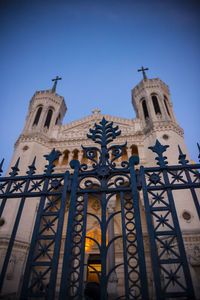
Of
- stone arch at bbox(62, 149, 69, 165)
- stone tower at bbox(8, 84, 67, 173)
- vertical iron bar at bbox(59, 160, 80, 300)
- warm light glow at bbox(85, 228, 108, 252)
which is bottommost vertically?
vertical iron bar at bbox(59, 160, 80, 300)

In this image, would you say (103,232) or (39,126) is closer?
(103,232)

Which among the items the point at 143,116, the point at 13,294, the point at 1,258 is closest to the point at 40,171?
the point at 1,258

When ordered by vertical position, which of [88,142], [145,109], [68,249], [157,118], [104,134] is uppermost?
[145,109]

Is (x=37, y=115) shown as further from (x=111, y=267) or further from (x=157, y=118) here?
(x=111, y=267)

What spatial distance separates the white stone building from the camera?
9360 millimetres

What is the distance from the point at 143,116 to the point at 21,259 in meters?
13.3

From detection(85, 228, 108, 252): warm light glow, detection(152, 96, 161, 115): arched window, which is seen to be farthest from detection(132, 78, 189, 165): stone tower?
detection(85, 228, 108, 252): warm light glow

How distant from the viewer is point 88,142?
15.1 meters

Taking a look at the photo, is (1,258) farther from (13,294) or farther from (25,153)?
(25,153)

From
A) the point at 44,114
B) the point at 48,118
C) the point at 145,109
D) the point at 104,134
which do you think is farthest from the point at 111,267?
the point at 48,118

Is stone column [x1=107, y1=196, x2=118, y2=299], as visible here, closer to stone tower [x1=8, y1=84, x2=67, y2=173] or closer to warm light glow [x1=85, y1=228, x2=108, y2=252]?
warm light glow [x1=85, y1=228, x2=108, y2=252]

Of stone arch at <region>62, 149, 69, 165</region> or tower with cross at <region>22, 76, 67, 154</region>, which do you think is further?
tower with cross at <region>22, 76, 67, 154</region>

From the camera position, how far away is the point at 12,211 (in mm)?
10742

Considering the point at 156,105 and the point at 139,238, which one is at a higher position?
the point at 156,105
